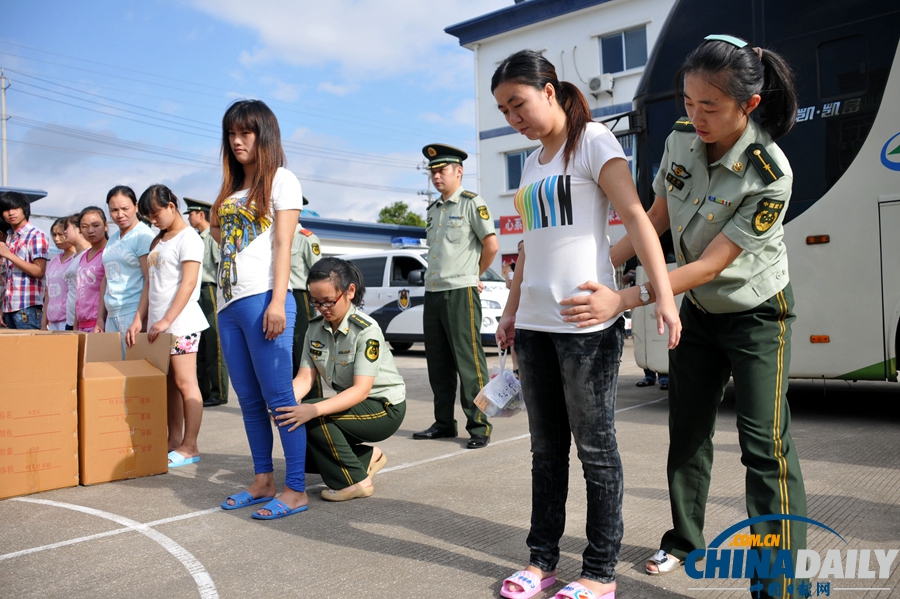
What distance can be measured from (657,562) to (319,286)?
2149 mm

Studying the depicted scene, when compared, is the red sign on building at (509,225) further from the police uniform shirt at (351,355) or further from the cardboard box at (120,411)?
the police uniform shirt at (351,355)

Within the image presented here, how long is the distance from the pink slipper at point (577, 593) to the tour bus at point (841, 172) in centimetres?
400

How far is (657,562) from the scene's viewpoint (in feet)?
8.86

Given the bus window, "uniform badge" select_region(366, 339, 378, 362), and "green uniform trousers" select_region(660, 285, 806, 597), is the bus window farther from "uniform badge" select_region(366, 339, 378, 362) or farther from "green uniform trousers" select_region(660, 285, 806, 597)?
"uniform badge" select_region(366, 339, 378, 362)

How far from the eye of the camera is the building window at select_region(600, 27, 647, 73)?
22.5 metres

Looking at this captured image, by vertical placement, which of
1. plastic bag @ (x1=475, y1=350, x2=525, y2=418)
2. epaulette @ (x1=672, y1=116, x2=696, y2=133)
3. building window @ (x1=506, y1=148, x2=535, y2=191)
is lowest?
plastic bag @ (x1=475, y1=350, x2=525, y2=418)

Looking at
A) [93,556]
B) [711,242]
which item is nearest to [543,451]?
[711,242]

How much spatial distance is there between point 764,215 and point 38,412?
394 cm

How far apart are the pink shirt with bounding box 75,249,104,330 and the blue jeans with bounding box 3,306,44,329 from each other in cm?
184

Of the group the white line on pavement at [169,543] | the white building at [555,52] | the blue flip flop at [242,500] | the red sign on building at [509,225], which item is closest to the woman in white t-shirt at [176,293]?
the white line on pavement at [169,543]

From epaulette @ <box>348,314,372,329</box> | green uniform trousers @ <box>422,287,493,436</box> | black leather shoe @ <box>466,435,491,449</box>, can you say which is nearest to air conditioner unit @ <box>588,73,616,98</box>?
green uniform trousers @ <box>422,287,493,436</box>

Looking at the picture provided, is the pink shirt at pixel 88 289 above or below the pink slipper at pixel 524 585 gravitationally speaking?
above

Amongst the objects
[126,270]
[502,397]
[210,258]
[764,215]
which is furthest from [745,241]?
[210,258]

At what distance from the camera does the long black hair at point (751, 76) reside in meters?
2.24
